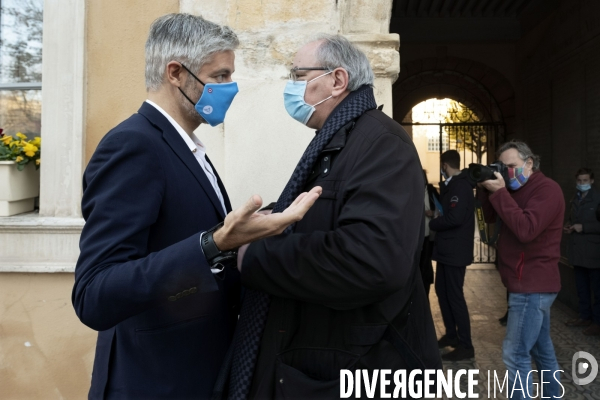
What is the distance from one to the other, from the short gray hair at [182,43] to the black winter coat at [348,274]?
0.45 metres

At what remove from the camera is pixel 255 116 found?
8.70ft

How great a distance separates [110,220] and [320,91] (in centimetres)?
85

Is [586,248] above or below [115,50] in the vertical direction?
below

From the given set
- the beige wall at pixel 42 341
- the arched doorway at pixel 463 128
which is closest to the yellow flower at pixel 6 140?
the beige wall at pixel 42 341

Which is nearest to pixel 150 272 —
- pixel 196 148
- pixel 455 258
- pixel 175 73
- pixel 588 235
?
pixel 196 148

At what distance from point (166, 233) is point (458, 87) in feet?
34.1

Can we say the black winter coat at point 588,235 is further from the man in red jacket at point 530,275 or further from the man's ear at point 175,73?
the man's ear at point 175,73

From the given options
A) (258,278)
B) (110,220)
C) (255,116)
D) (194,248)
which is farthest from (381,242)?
(255,116)

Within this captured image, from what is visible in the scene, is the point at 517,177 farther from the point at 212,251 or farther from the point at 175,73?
the point at 212,251

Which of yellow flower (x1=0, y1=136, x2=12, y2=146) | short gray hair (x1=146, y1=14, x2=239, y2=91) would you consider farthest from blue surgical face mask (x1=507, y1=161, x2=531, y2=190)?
yellow flower (x1=0, y1=136, x2=12, y2=146)

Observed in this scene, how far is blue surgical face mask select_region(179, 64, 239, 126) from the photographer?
1606 mm

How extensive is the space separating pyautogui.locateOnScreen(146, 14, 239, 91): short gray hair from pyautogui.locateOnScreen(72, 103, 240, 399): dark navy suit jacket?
0.46 feet

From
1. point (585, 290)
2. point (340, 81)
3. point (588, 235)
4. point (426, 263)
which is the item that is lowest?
point (585, 290)

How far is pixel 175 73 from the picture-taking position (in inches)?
62.1
